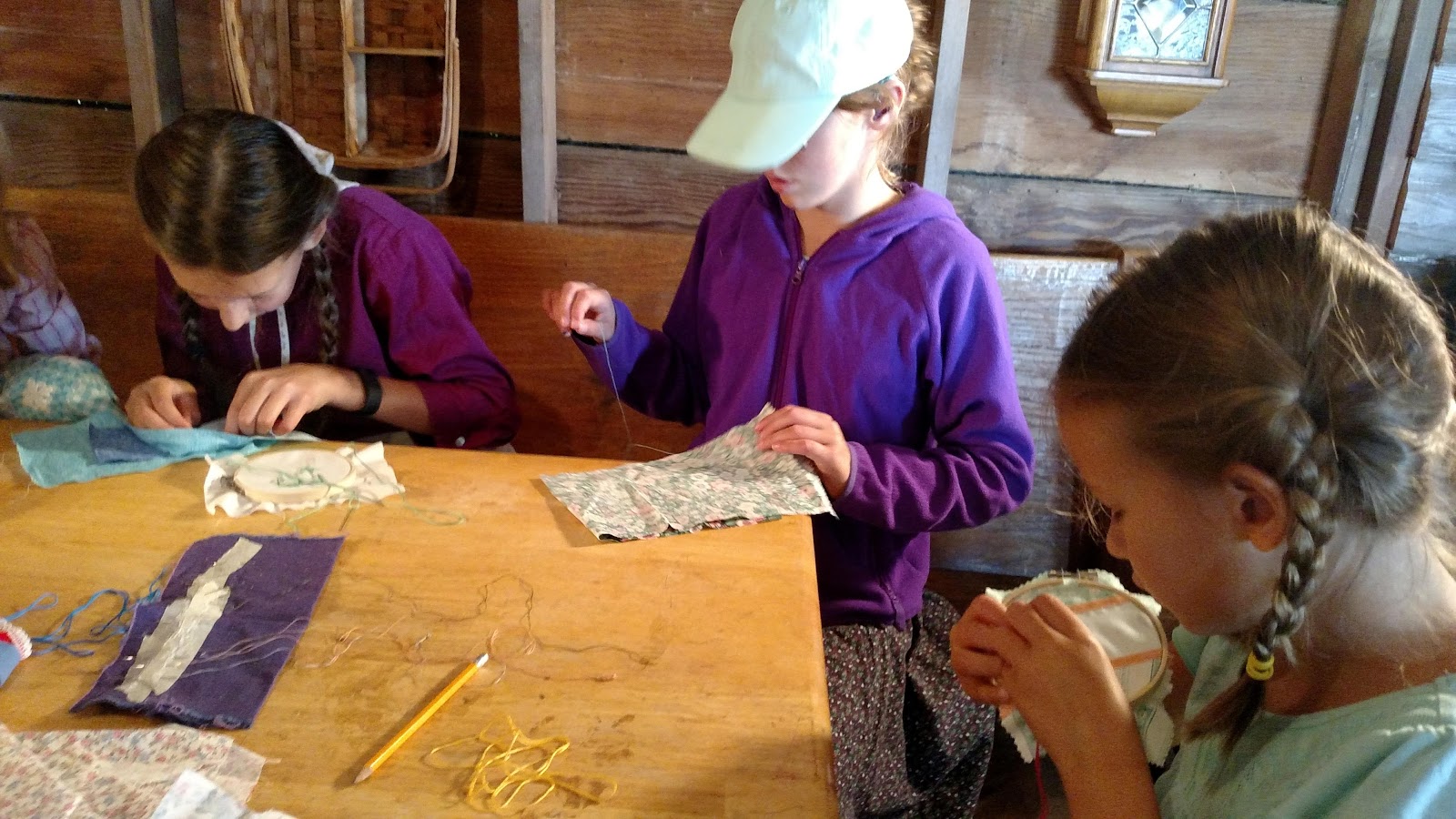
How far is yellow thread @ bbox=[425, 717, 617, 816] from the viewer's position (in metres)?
0.69

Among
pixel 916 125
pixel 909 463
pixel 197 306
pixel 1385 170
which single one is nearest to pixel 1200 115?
pixel 1385 170

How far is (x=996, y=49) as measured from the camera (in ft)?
6.07

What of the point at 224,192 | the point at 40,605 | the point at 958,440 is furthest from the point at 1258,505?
the point at 224,192

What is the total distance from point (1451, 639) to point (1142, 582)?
22 centimetres

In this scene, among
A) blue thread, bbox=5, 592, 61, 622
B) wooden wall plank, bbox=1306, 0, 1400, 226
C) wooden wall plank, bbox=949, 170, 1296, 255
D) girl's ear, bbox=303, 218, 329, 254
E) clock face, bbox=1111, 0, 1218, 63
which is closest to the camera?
blue thread, bbox=5, 592, 61, 622

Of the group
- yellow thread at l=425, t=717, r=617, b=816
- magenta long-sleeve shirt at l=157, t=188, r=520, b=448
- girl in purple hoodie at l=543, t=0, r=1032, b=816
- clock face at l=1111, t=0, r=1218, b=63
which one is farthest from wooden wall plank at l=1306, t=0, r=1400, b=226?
yellow thread at l=425, t=717, r=617, b=816

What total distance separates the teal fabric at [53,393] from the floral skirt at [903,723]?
3.30ft

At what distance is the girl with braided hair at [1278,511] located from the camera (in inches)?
27.7

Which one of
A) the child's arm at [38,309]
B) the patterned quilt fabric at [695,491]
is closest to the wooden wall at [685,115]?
the child's arm at [38,309]

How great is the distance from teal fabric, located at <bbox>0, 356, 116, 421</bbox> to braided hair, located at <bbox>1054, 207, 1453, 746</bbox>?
1257mm

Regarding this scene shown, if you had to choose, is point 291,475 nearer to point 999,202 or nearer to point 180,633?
point 180,633

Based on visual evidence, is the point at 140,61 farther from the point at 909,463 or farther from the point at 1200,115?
the point at 1200,115

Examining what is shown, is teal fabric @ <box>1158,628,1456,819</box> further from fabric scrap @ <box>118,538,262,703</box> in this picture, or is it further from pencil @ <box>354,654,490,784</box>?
fabric scrap @ <box>118,538,262,703</box>

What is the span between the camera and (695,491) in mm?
1125
